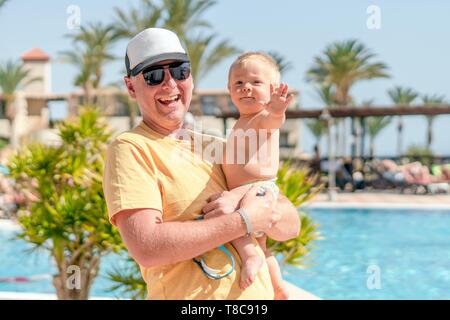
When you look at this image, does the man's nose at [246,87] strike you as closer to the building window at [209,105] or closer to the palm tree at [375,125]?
the building window at [209,105]

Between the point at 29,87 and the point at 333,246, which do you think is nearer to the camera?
the point at 333,246

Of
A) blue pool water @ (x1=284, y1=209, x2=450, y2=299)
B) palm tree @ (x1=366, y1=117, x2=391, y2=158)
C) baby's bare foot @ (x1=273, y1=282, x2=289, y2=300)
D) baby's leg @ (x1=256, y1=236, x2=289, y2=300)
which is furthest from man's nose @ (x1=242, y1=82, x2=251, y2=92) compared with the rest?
palm tree @ (x1=366, y1=117, x2=391, y2=158)

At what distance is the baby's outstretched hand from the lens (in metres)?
2.12

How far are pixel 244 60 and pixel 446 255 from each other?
1246cm

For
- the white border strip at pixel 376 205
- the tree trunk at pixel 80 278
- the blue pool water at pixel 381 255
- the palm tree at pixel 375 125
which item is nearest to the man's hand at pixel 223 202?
the tree trunk at pixel 80 278

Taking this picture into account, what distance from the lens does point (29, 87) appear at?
38906 mm

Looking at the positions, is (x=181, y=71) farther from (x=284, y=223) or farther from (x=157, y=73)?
(x=284, y=223)

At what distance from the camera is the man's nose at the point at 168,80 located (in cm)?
204

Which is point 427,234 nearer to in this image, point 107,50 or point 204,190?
point 204,190

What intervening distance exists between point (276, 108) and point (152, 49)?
0.43 meters

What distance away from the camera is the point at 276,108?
214cm

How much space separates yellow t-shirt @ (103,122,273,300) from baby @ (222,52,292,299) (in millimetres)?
153

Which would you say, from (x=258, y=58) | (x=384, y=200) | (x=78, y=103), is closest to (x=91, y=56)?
(x=78, y=103)
